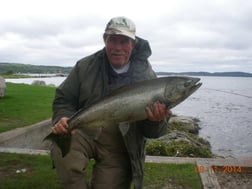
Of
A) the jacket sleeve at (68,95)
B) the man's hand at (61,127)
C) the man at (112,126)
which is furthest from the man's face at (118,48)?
the man's hand at (61,127)

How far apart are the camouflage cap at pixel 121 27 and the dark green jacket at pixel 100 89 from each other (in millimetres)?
322

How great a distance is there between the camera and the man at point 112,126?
476 cm

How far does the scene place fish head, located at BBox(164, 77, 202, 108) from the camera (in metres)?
4.12

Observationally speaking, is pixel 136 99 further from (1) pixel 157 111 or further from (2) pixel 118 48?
(2) pixel 118 48

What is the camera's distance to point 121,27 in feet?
15.4

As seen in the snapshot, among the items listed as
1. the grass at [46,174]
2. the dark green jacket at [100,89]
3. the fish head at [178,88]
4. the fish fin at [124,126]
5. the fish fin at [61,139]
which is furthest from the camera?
the grass at [46,174]

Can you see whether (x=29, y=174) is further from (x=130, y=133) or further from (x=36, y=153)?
(x=130, y=133)

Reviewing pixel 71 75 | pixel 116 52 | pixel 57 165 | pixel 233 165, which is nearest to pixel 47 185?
pixel 57 165

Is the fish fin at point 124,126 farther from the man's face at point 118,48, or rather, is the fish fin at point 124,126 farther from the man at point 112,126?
the man's face at point 118,48

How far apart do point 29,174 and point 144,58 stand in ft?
11.2

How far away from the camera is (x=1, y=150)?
8.60m

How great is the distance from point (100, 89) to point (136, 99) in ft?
2.98

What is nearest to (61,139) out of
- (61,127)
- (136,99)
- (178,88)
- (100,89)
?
(61,127)

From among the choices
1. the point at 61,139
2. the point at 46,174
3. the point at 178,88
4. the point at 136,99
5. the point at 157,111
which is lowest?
the point at 46,174
